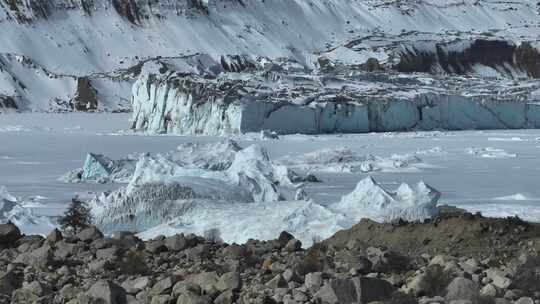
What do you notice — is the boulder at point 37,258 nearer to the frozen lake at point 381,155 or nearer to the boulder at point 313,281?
the boulder at point 313,281

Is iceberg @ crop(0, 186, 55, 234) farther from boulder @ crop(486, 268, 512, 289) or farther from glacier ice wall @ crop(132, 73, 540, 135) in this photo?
glacier ice wall @ crop(132, 73, 540, 135)

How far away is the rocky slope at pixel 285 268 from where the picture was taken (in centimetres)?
401

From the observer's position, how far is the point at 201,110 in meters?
32.0

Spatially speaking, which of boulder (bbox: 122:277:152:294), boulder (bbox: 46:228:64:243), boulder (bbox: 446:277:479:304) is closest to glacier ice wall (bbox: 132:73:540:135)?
boulder (bbox: 46:228:64:243)

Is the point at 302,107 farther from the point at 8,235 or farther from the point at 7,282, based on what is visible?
the point at 7,282

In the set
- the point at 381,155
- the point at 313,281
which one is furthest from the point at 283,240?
the point at 381,155

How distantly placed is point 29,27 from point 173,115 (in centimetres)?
4080

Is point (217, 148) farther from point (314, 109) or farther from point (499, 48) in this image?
point (499, 48)

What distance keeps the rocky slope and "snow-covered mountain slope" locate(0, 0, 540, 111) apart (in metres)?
48.2

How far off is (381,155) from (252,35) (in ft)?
179

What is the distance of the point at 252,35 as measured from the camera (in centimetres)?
7419

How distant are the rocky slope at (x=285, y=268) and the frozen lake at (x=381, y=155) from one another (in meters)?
2.95

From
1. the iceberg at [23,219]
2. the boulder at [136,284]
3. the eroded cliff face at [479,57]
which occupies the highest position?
the eroded cliff face at [479,57]

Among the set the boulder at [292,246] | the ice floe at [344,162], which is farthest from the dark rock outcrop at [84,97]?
the boulder at [292,246]
